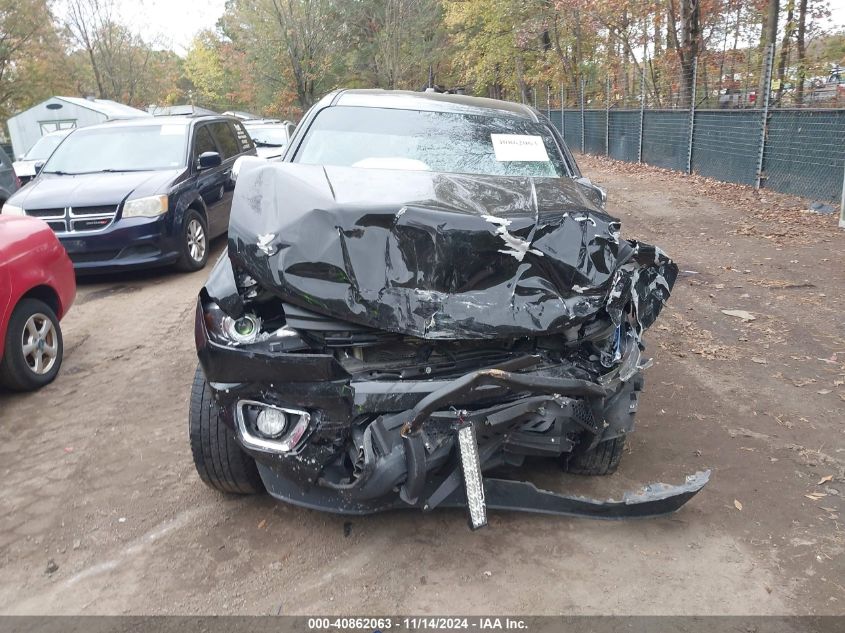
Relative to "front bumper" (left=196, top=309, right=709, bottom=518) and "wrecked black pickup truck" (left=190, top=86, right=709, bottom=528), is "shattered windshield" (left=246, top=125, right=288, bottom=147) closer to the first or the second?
"wrecked black pickup truck" (left=190, top=86, right=709, bottom=528)

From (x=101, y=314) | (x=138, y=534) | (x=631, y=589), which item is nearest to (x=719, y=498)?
(x=631, y=589)

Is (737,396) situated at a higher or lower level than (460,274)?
lower

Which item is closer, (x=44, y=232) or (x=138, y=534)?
(x=138, y=534)

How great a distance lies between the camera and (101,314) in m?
6.52

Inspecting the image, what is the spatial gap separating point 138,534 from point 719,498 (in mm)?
2770

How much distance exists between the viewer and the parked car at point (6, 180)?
11273 millimetres

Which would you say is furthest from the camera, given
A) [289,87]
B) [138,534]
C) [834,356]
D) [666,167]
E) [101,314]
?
[289,87]

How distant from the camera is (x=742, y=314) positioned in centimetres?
600

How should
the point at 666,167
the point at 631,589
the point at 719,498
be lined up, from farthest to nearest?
the point at 666,167 < the point at 719,498 < the point at 631,589

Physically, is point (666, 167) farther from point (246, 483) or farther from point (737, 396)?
point (246, 483)

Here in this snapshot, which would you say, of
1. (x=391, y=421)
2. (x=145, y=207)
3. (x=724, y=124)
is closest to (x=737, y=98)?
(x=724, y=124)

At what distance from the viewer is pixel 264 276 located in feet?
9.02

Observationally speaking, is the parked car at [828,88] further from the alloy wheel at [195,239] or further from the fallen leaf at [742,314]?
the alloy wheel at [195,239]

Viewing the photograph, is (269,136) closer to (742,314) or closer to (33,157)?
(33,157)
